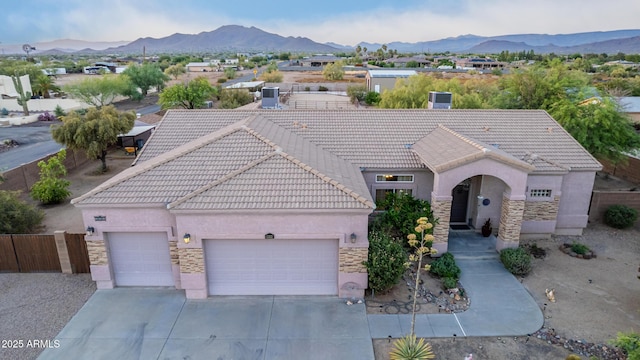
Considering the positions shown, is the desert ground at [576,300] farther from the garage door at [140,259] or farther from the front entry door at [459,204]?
the garage door at [140,259]

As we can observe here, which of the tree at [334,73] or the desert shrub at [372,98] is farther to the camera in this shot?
the tree at [334,73]

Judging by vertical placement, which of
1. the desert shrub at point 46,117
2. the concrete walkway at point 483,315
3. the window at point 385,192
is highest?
the window at point 385,192

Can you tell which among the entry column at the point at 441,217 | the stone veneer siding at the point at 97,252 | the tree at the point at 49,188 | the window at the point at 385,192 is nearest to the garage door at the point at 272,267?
the stone veneer siding at the point at 97,252

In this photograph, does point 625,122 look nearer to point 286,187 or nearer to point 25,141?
point 286,187

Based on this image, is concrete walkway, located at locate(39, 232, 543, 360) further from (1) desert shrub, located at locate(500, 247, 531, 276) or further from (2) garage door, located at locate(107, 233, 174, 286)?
(1) desert shrub, located at locate(500, 247, 531, 276)

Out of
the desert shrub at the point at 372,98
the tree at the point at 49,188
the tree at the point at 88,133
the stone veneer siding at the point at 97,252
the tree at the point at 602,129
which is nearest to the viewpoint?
the stone veneer siding at the point at 97,252

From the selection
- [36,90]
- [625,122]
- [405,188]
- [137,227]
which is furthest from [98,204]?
[36,90]

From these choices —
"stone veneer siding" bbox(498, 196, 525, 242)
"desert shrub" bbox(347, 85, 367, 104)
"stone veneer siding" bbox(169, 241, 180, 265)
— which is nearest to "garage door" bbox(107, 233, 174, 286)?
"stone veneer siding" bbox(169, 241, 180, 265)
